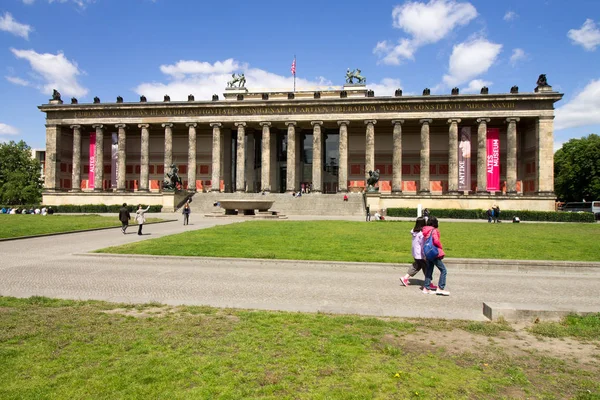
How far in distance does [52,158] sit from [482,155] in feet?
198

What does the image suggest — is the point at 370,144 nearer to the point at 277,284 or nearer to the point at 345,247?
the point at 345,247

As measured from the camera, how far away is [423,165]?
5109 cm

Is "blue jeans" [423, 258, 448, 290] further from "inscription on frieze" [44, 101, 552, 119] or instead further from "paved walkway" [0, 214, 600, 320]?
"inscription on frieze" [44, 101, 552, 119]

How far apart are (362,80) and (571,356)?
2195 inches

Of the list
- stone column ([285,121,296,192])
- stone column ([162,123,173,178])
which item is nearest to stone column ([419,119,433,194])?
stone column ([285,121,296,192])

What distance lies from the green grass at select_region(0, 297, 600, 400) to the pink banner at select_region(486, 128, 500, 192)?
4788 centimetres

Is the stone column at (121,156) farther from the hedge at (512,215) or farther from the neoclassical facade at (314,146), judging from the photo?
the hedge at (512,215)

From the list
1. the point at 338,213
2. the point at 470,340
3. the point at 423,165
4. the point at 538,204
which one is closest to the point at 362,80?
the point at 423,165

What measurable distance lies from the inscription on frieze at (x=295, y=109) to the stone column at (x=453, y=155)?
7.28 ft

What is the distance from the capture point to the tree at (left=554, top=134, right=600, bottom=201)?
63.7 metres

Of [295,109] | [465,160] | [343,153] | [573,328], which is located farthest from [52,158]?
[573,328]

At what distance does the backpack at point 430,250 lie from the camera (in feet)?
30.6

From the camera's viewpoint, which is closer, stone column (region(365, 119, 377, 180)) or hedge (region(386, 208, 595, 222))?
hedge (region(386, 208, 595, 222))

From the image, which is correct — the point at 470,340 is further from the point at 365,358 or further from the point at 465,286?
the point at 465,286
